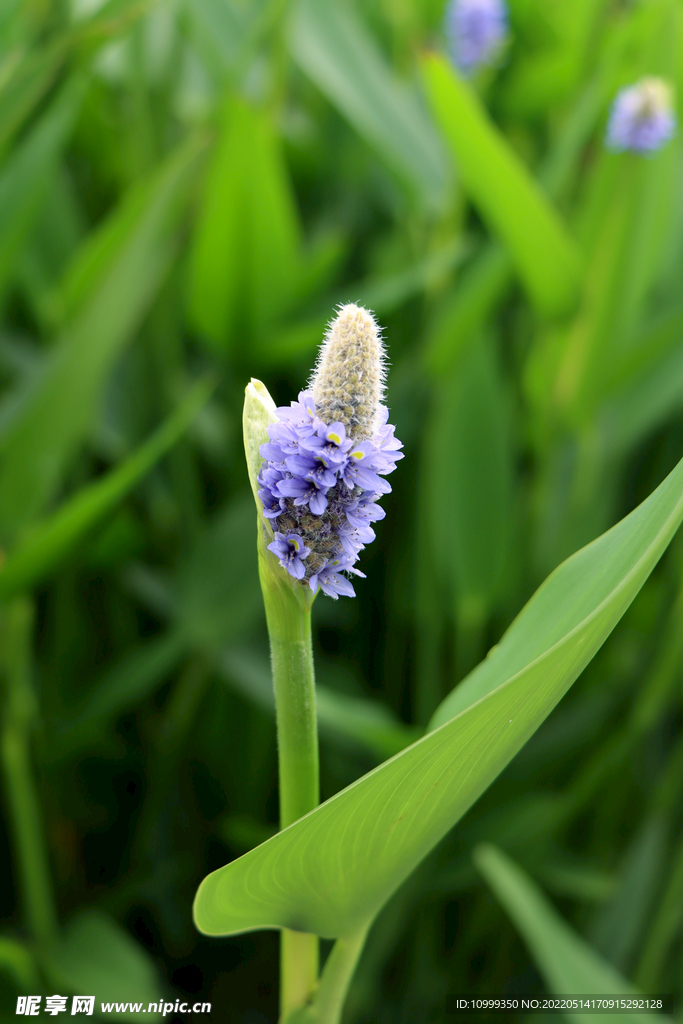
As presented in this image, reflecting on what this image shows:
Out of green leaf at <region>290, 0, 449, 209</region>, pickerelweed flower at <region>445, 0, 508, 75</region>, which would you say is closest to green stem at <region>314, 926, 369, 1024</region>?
green leaf at <region>290, 0, 449, 209</region>

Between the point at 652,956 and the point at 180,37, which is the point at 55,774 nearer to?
the point at 652,956

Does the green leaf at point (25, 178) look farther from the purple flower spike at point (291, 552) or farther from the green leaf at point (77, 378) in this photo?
the purple flower spike at point (291, 552)

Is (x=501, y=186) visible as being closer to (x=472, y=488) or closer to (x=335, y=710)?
(x=472, y=488)

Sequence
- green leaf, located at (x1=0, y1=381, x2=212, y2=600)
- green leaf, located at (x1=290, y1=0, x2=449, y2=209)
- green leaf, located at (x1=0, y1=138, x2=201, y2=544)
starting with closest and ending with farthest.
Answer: green leaf, located at (x1=0, y1=381, x2=212, y2=600)
green leaf, located at (x1=0, y1=138, x2=201, y2=544)
green leaf, located at (x1=290, y1=0, x2=449, y2=209)

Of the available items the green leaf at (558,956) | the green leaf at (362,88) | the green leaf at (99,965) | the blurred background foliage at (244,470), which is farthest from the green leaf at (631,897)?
the green leaf at (362,88)

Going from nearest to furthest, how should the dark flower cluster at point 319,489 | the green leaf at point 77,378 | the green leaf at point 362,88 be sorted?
the dark flower cluster at point 319,489 → the green leaf at point 77,378 → the green leaf at point 362,88

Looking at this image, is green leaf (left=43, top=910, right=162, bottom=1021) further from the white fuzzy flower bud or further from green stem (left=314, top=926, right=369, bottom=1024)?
the white fuzzy flower bud

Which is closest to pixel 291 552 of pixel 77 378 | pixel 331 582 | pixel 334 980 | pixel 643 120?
pixel 331 582
